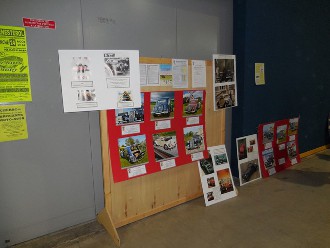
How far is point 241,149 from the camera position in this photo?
306cm

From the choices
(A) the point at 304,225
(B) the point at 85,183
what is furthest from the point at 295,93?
(B) the point at 85,183

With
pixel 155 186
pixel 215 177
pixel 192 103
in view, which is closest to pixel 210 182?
pixel 215 177

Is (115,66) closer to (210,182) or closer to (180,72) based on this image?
(180,72)

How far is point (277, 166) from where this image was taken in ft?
11.4

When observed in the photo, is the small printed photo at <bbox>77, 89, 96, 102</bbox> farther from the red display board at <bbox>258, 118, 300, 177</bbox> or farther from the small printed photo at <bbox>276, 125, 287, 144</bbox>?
the small printed photo at <bbox>276, 125, 287, 144</bbox>

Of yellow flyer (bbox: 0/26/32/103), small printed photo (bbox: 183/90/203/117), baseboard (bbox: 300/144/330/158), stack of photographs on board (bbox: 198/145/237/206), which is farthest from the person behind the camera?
baseboard (bbox: 300/144/330/158)

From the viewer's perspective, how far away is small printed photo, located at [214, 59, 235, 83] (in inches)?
104

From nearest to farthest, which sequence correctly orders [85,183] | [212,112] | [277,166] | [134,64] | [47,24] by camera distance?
[47,24] → [134,64] → [85,183] → [212,112] → [277,166]

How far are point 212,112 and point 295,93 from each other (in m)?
1.83

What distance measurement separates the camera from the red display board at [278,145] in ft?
10.9

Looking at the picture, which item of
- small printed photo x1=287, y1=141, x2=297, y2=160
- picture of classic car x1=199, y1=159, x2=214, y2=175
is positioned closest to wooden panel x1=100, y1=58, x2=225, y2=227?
picture of classic car x1=199, y1=159, x2=214, y2=175

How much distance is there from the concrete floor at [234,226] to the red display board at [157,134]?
1.66ft

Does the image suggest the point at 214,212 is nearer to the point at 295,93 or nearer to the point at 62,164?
the point at 62,164

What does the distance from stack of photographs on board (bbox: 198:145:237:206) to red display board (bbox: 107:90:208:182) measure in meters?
0.12
